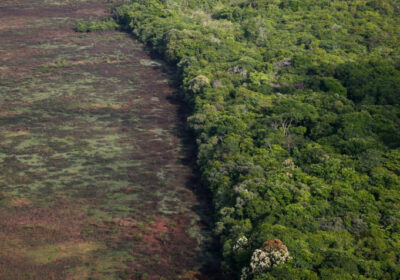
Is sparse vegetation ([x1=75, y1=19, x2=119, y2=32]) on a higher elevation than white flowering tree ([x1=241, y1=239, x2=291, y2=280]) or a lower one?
lower

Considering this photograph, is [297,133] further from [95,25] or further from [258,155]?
[95,25]

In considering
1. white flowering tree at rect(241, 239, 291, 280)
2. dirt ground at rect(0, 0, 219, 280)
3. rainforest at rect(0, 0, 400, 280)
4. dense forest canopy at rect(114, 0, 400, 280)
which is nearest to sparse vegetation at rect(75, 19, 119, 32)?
dense forest canopy at rect(114, 0, 400, 280)

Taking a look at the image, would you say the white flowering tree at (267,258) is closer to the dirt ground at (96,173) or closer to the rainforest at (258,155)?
the rainforest at (258,155)

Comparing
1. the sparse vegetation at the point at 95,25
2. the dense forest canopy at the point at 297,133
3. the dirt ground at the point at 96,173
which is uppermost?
the dense forest canopy at the point at 297,133

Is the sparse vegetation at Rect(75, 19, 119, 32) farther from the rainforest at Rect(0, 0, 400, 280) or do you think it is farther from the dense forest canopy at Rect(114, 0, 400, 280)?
the rainforest at Rect(0, 0, 400, 280)

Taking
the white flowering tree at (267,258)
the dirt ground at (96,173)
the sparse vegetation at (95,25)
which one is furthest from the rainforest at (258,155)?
the sparse vegetation at (95,25)

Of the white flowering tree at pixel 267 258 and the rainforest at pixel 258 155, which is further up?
the white flowering tree at pixel 267 258
